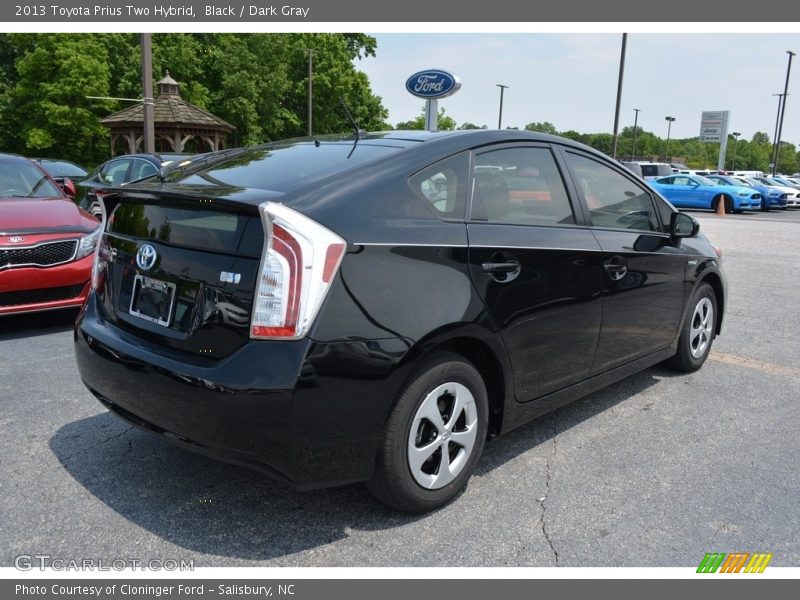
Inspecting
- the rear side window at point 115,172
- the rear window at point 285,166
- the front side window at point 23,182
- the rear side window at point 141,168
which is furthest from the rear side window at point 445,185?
the rear side window at point 115,172

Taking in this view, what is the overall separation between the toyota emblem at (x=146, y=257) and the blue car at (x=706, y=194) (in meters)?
25.6

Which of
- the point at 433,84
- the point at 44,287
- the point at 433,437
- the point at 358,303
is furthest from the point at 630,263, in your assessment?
the point at 433,84

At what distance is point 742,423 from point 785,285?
5.77 m

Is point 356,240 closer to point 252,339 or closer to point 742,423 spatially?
point 252,339

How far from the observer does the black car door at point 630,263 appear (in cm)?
376

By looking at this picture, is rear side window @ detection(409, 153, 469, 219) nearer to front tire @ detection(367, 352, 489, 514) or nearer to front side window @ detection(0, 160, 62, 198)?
front tire @ detection(367, 352, 489, 514)

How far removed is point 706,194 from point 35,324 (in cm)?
2575

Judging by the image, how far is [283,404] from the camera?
7.88 feet

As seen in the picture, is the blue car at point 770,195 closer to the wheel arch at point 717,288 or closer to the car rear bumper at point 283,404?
the wheel arch at point 717,288

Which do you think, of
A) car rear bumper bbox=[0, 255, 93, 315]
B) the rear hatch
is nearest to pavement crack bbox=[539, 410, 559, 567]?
the rear hatch

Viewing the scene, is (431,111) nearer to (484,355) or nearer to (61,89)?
(484,355)

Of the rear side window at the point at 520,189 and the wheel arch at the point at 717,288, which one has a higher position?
the rear side window at the point at 520,189

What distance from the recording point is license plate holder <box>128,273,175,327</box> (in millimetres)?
2775
